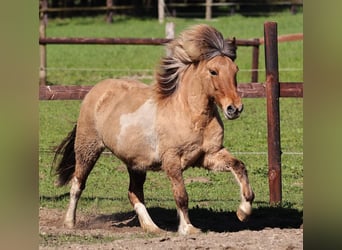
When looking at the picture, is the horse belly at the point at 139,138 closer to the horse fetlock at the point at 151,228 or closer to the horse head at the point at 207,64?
the horse head at the point at 207,64

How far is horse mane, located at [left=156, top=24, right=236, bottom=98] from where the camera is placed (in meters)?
5.64

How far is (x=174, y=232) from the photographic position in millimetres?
5867

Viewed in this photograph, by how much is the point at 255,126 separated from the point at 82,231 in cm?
656

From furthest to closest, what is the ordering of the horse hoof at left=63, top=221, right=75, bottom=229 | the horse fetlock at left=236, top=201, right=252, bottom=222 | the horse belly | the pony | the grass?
the grass, the horse hoof at left=63, top=221, right=75, bottom=229, the horse belly, the pony, the horse fetlock at left=236, top=201, right=252, bottom=222

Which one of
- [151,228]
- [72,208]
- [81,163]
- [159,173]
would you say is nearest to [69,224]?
[72,208]

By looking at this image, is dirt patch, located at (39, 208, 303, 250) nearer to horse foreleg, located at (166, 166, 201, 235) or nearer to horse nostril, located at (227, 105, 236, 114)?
horse foreleg, located at (166, 166, 201, 235)

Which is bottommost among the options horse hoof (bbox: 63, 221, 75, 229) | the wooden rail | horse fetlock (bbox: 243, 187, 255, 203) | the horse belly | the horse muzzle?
horse hoof (bbox: 63, 221, 75, 229)

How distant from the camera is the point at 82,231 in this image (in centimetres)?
610

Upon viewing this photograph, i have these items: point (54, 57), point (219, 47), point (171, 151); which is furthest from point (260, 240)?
point (54, 57)

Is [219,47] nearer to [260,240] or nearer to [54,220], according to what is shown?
[260,240]

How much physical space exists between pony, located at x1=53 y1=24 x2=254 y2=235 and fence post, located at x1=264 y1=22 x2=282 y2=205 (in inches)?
50.6

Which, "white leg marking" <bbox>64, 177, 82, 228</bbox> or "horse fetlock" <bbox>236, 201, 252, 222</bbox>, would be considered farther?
"white leg marking" <bbox>64, 177, 82, 228</bbox>

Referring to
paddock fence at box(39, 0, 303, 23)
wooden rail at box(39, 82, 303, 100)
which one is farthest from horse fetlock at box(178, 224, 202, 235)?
paddock fence at box(39, 0, 303, 23)

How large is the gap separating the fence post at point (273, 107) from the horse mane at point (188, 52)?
1.27 m
